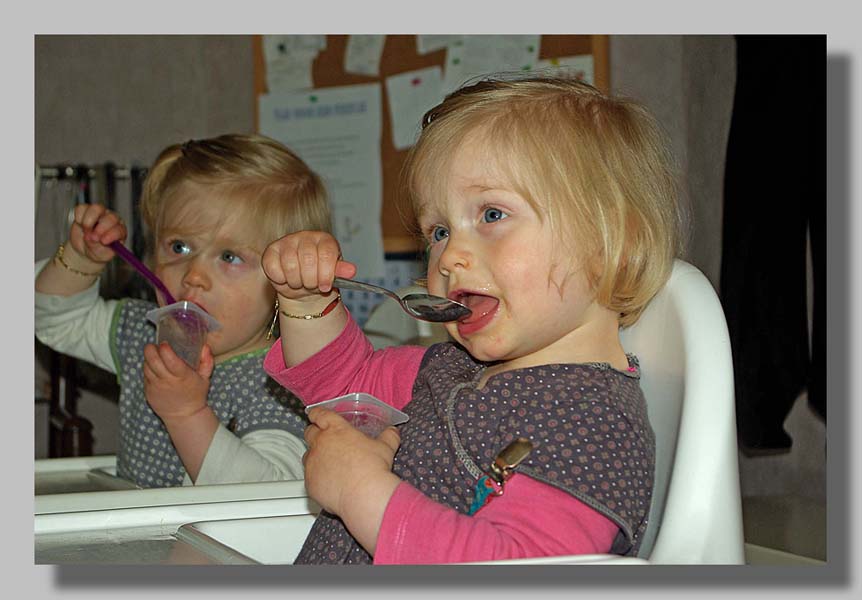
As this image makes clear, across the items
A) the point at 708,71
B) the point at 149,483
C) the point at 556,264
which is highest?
the point at 708,71

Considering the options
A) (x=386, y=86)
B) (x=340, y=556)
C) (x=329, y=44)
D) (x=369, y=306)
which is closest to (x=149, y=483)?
(x=340, y=556)

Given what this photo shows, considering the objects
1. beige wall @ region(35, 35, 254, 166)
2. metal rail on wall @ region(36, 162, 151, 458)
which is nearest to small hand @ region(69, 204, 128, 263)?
metal rail on wall @ region(36, 162, 151, 458)

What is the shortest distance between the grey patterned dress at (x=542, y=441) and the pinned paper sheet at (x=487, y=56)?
1006 mm

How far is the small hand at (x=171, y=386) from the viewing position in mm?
1188

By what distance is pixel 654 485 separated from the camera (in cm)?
76

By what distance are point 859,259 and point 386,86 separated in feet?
4.91

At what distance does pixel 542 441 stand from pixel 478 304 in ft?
0.48

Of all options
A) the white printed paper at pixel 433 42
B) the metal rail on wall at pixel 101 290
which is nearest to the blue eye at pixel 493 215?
the white printed paper at pixel 433 42

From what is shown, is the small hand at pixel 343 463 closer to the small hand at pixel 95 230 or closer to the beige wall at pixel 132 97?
the small hand at pixel 95 230

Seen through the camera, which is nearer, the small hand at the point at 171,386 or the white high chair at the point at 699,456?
the white high chair at the point at 699,456

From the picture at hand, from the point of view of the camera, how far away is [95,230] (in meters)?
1.41

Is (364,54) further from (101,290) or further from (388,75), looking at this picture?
(101,290)

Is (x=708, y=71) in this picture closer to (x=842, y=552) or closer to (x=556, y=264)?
(x=556, y=264)

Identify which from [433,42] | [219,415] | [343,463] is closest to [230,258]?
[219,415]
